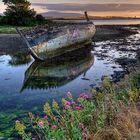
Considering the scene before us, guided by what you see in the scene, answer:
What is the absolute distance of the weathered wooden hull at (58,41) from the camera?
32750 mm

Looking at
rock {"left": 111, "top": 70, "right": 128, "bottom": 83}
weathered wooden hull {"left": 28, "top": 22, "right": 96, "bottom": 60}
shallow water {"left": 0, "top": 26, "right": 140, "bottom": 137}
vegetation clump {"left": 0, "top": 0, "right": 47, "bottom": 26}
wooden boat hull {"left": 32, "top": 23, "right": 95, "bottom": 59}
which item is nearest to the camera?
shallow water {"left": 0, "top": 26, "right": 140, "bottom": 137}

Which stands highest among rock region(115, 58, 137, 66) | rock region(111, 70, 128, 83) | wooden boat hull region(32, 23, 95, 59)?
wooden boat hull region(32, 23, 95, 59)

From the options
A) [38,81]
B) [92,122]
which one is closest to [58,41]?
[38,81]

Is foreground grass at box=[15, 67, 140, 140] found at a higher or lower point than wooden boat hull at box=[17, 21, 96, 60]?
higher

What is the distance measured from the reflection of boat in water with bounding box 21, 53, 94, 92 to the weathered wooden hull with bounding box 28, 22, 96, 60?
4.90ft

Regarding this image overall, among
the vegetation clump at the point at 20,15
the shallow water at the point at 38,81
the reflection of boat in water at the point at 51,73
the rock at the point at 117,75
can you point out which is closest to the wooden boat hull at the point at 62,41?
the shallow water at the point at 38,81

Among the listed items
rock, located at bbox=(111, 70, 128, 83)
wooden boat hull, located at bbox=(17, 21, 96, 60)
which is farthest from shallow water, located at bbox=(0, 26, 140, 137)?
wooden boat hull, located at bbox=(17, 21, 96, 60)

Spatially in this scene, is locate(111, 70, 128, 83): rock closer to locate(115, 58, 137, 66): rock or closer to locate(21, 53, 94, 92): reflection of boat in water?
locate(21, 53, 94, 92): reflection of boat in water

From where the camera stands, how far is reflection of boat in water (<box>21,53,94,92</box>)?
2250 cm

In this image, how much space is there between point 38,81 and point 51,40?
35.3ft

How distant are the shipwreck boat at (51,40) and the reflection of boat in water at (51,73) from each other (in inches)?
55.3

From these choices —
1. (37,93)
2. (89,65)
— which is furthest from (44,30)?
(37,93)

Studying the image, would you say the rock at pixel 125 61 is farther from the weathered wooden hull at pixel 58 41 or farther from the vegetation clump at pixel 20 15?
the vegetation clump at pixel 20 15

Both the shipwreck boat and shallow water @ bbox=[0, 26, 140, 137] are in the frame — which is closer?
shallow water @ bbox=[0, 26, 140, 137]
